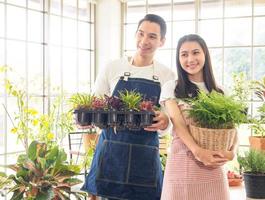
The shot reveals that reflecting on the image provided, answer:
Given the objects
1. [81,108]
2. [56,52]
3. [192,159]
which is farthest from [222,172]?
[56,52]

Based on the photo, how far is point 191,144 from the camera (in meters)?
1.67

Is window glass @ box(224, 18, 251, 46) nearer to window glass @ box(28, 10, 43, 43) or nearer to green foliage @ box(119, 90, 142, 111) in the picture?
window glass @ box(28, 10, 43, 43)

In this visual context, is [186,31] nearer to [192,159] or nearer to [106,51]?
[106,51]

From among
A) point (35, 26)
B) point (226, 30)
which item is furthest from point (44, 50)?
point (226, 30)

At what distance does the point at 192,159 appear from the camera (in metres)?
1.76

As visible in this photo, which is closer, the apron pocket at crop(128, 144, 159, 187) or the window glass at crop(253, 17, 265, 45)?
the apron pocket at crop(128, 144, 159, 187)

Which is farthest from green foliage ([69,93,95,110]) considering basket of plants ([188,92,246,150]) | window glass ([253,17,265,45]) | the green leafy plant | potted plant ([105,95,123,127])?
window glass ([253,17,265,45])

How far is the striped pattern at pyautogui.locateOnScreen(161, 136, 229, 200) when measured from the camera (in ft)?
5.73

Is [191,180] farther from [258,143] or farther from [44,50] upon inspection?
[44,50]

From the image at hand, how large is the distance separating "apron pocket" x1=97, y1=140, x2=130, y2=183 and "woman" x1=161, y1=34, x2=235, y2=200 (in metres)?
0.25

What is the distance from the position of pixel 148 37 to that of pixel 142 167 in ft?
2.07

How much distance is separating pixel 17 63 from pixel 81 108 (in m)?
2.92

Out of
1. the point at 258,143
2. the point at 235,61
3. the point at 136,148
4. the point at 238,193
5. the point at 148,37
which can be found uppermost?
the point at 235,61

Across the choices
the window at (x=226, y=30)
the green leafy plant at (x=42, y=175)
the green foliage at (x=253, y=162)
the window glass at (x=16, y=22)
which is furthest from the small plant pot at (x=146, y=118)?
the window at (x=226, y=30)
